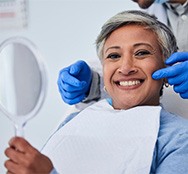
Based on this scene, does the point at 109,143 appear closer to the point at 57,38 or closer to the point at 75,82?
the point at 75,82

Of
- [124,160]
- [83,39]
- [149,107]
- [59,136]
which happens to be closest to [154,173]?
[124,160]

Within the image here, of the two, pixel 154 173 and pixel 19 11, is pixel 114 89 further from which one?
pixel 19 11

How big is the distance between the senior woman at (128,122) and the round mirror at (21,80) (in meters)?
0.24

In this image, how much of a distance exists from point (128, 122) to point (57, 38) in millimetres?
1020

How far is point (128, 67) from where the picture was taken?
1220mm

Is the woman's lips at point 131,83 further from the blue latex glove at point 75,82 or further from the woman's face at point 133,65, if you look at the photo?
the blue latex glove at point 75,82

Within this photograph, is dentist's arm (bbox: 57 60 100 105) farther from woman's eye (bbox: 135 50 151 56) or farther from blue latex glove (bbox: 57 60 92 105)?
woman's eye (bbox: 135 50 151 56)

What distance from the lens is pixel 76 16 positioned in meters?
2.07

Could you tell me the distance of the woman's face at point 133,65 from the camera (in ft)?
4.02

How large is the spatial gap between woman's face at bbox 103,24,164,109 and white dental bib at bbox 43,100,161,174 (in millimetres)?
52

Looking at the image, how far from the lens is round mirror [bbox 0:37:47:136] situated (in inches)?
36.5

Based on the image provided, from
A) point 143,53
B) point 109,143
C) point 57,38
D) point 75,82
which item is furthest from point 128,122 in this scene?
point 57,38

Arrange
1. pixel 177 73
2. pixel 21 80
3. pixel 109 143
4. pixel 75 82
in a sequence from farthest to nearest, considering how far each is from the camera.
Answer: pixel 75 82 < pixel 177 73 < pixel 109 143 < pixel 21 80

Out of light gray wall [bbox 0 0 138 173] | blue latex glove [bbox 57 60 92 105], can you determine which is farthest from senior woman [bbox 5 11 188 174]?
light gray wall [bbox 0 0 138 173]
